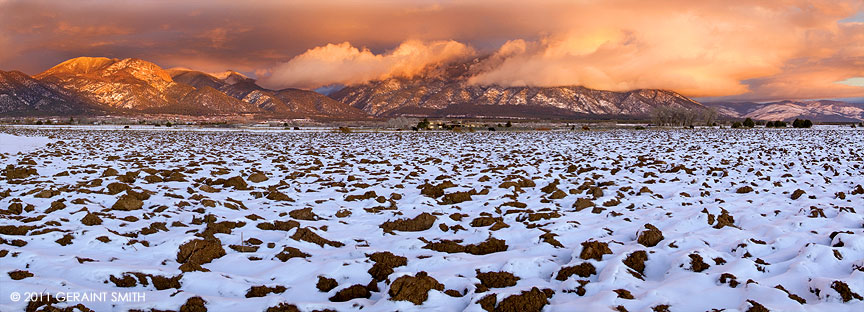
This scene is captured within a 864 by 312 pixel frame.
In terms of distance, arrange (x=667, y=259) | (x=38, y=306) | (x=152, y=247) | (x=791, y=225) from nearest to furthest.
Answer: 1. (x=38, y=306)
2. (x=667, y=259)
3. (x=152, y=247)
4. (x=791, y=225)

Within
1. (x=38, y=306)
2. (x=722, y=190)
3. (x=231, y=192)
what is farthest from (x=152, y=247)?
(x=722, y=190)

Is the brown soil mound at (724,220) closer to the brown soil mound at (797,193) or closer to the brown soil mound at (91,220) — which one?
the brown soil mound at (797,193)

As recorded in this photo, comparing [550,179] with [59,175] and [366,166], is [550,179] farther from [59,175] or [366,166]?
[59,175]

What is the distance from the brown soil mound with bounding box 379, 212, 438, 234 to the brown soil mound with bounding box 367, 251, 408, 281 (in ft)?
6.87

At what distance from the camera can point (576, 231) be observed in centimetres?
870

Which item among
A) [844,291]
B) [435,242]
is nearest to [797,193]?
[844,291]

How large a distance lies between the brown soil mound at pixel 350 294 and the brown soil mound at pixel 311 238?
2.30m

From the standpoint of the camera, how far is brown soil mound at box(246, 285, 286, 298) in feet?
19.4

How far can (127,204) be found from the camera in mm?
10320

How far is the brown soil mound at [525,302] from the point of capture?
209 inches

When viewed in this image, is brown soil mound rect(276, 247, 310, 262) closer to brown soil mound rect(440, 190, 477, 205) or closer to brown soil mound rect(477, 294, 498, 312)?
brown soil mound rect(477, 294, 498, 312)

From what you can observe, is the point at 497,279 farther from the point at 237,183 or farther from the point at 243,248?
the point at 237,183

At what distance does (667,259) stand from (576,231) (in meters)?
1.96

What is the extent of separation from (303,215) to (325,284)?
4261 millimetres
